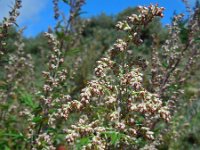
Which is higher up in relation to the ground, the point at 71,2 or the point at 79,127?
the point at 71,2

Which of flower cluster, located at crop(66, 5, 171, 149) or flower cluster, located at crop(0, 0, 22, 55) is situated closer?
flower cluster, located at crop(66, 5, 171, 149)

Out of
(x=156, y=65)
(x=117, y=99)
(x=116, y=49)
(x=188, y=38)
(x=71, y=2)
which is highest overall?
(x=71, y=2)

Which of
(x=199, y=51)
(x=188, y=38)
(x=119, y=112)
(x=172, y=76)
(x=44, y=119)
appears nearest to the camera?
(x=119, y=112)

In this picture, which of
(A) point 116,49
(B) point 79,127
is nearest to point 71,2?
(A) point 116,49

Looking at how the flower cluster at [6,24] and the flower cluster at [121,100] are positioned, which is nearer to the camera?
the flower cluster at [121,100]

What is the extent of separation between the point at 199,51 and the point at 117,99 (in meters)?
4.06

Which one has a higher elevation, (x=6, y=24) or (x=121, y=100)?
(x=6, y=24)

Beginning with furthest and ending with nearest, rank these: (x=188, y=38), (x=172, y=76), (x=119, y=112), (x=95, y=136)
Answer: (x=188, y=38)
(x=172, y=76)
(x=119, y=112)
(x=95, y=136)

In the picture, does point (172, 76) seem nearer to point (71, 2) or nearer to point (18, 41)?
point (71, 2)

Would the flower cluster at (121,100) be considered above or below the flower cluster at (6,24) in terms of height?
below

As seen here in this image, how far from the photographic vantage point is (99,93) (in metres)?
2.95

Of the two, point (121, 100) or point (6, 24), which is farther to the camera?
point (6, 24)

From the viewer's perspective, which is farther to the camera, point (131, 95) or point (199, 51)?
point (199, 51)

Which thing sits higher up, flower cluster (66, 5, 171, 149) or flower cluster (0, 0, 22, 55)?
flower cluster (0, 0, 22, 55)
